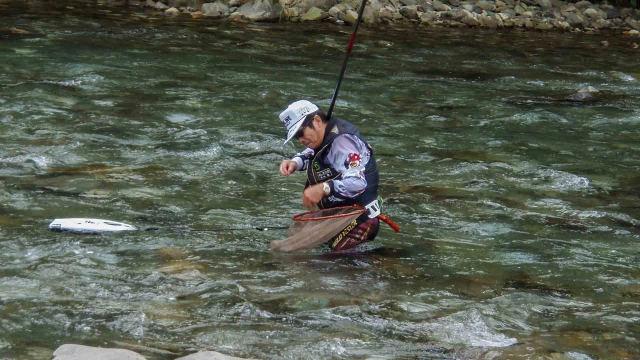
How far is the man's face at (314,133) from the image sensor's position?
688cm

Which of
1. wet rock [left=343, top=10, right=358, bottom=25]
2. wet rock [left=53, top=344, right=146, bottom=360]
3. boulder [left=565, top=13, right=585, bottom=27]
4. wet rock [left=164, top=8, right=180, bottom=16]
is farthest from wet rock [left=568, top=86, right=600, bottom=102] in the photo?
wet rock [left=53, top=344, right=146, bottom=360]

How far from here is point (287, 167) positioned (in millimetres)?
7230

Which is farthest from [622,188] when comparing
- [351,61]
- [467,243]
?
[351,61]

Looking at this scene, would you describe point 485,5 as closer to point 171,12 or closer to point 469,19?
point 469,19

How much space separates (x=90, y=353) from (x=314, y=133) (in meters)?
2.76

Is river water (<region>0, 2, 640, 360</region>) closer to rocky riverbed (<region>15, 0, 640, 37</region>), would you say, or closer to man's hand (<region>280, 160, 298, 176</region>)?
man's hand (<region>280, 160, 298, 176</region>)

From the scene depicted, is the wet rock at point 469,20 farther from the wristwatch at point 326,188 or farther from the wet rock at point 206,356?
the wet rock at point 206,356

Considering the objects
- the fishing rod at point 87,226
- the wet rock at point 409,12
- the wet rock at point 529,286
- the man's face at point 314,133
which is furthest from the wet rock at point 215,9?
the wet rock at point 529,286

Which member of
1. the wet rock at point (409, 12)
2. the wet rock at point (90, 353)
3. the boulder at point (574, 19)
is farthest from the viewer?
the boulder at point (574, 19)

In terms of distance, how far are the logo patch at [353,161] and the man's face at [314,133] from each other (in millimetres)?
273

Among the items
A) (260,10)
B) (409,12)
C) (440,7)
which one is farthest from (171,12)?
(440,7)

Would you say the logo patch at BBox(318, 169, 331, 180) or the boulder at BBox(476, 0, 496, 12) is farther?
the boulder at BBox(476, 0, 496, 12)

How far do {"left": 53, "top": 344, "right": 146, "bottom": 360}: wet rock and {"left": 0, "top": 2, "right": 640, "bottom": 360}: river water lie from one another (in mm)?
367

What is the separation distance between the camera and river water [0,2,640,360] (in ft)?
18.8
